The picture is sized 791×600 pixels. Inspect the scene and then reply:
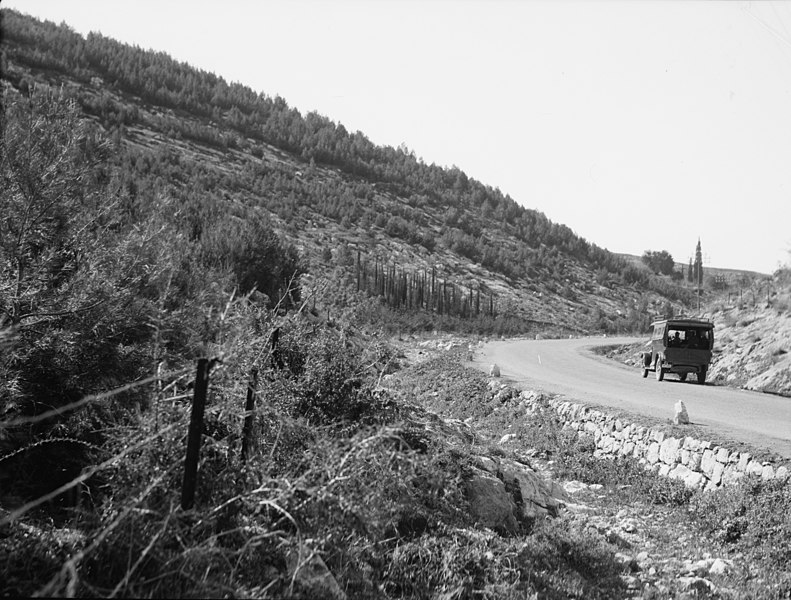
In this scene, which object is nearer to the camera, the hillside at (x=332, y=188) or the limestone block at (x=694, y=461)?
the limestone block at (x=694, y=461)

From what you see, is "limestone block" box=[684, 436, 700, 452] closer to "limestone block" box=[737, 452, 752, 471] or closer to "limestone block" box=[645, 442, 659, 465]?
"limestone block" box=[645, 442, 659, 465]

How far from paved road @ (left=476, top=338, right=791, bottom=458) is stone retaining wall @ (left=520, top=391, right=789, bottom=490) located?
605mm

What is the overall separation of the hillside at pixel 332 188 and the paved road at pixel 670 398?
47.7m

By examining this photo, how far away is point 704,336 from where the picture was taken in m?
20.2

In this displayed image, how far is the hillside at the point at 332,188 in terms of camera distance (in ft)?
292

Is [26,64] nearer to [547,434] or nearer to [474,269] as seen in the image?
[474,269]

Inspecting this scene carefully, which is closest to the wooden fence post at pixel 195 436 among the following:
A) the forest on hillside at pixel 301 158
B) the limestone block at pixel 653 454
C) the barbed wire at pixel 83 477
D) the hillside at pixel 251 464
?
the hillside at pixel 251 464

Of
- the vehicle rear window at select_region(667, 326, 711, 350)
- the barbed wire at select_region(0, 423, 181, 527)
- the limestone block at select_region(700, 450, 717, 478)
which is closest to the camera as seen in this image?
the barbed wire at select_region(0, 423, 181, 527)

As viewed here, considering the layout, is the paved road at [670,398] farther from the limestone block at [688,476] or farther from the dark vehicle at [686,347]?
the limestone block at [688,476]

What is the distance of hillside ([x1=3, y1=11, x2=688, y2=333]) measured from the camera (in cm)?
8900

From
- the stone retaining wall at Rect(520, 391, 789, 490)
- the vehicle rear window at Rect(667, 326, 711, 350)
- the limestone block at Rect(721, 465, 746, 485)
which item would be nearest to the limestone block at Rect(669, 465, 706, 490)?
the stone retaining wall at Rect(520, 391, 789, 490)

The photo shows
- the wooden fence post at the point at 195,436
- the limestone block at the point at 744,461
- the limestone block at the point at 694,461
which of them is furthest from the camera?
the limestone block at the point at 694,461

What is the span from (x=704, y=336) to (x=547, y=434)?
30.8 feet

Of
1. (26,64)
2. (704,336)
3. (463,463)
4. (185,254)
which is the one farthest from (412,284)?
(26,64)
